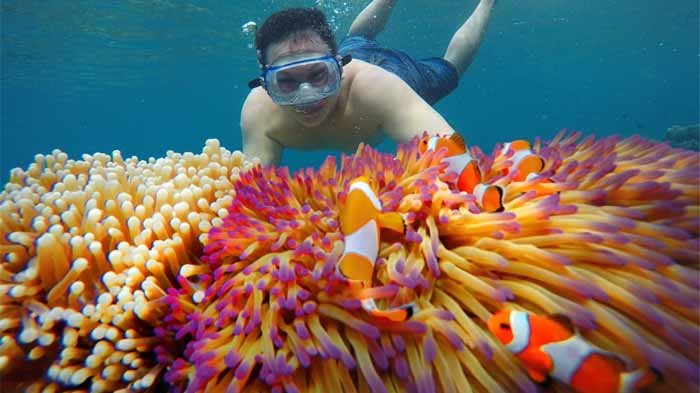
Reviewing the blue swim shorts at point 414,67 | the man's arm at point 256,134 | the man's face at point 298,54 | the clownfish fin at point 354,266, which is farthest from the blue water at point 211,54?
the clownfish fin at point 354,266

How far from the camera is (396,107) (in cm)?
360

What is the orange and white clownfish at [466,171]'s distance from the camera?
1.42 meters

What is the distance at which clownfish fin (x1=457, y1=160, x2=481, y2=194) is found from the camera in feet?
5.39

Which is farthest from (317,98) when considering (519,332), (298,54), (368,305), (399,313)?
(519,332)

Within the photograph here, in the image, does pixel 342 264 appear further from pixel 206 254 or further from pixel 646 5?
pixel 646 5

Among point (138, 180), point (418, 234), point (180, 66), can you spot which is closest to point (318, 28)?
point (138, 180)

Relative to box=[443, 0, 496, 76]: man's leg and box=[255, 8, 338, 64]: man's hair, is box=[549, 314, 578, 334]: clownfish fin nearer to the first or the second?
box=[255, 8, 338, 64]: man's hair

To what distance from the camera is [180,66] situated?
1158 inches

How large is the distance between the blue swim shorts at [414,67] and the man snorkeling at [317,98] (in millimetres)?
1705

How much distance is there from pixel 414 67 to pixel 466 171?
497 centimetres

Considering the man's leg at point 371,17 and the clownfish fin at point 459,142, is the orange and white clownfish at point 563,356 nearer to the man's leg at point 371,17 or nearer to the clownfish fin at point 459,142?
the clownfish fin at point 459,142

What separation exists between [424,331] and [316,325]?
34 cm

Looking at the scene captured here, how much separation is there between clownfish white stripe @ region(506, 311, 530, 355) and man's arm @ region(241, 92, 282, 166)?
3774 mm

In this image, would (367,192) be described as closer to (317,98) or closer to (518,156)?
(518,156)
